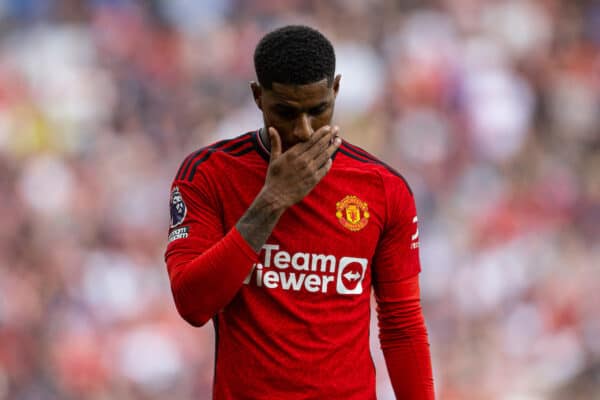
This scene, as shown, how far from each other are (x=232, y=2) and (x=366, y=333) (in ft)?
18.9

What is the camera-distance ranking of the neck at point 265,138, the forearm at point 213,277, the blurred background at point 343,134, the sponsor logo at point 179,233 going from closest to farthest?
the forearm at point 213,277 < the sponsor logo at point 179,233 < the neck at point 265,138 < the blurred background at point 343,134

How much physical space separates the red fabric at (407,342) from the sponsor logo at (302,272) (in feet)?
0.48

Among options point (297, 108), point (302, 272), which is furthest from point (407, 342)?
point (297, 108)

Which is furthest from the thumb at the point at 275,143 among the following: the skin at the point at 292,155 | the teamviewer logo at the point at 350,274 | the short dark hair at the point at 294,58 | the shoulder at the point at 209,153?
the teamviewer logo at the point at 350,274

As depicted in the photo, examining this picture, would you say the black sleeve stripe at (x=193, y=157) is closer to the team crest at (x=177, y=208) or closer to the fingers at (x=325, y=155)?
the team crest at (x=177, y=208)

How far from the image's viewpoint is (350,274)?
8.28ft

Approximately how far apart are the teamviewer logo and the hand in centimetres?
32

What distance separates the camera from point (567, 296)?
743 cm

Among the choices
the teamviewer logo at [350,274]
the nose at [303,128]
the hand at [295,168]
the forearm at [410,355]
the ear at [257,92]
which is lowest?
A: the forearm at [410,355]

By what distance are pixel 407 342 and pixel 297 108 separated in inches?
29.3

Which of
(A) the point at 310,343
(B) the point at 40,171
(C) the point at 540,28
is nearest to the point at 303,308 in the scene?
(A) the point at 310,343

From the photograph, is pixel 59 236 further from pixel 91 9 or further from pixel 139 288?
pixel 91 9

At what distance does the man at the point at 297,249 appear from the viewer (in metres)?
2.28

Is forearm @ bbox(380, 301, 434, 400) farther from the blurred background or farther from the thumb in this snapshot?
the blurred background
